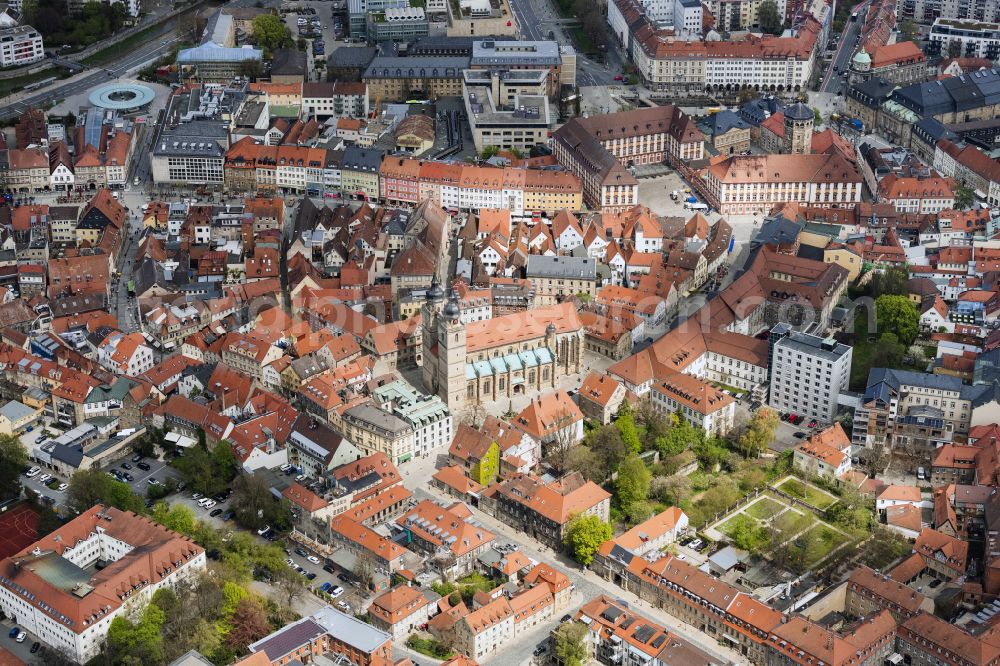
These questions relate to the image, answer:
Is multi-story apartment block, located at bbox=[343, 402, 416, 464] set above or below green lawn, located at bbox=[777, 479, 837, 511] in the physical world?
above

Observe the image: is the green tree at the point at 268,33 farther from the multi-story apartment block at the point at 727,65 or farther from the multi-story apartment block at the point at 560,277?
the multi-story apartment block at the point at 560,277

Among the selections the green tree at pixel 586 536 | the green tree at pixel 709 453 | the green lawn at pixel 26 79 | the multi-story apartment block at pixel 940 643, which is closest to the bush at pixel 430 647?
the green tree at pixel 586 536

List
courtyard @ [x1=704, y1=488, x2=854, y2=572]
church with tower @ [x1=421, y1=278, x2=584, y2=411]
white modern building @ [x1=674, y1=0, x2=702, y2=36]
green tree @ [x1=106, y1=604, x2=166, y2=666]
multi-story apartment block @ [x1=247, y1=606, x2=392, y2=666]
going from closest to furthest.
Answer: multi-story apartment block @ [x1=247, y1=606, x2=392, y2=666], green tree @ [x1=106, y1=604, x2=166, y2=666], courtyard @ [x1=704, y1=488, x2=854, y2=572], church with tower @ [x1=421, y1=278, x2=584, y2=411], white modern building @ [x1=674, y1=0, x2=702, y2=36]

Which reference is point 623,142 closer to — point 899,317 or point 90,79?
point 899,317

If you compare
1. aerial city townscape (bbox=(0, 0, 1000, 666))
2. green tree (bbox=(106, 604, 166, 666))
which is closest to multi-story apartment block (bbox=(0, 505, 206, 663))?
aerial city townscape (bbox=(0, 0, 1000, 666))

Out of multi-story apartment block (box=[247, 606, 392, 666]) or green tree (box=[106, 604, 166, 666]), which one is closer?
multi-story apartment block (box=[247, 606, 392, 666])

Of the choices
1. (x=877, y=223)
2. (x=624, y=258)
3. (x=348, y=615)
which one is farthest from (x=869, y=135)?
(x=348, y=615)

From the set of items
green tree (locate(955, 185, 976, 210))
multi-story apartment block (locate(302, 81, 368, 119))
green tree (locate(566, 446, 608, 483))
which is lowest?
green tree (locate(566, 446, 608, 483))

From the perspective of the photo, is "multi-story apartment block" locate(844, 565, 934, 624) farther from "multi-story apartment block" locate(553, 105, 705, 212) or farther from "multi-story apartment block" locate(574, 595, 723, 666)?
"multi-story apartment block" locate(553, 105, 705, 212)
